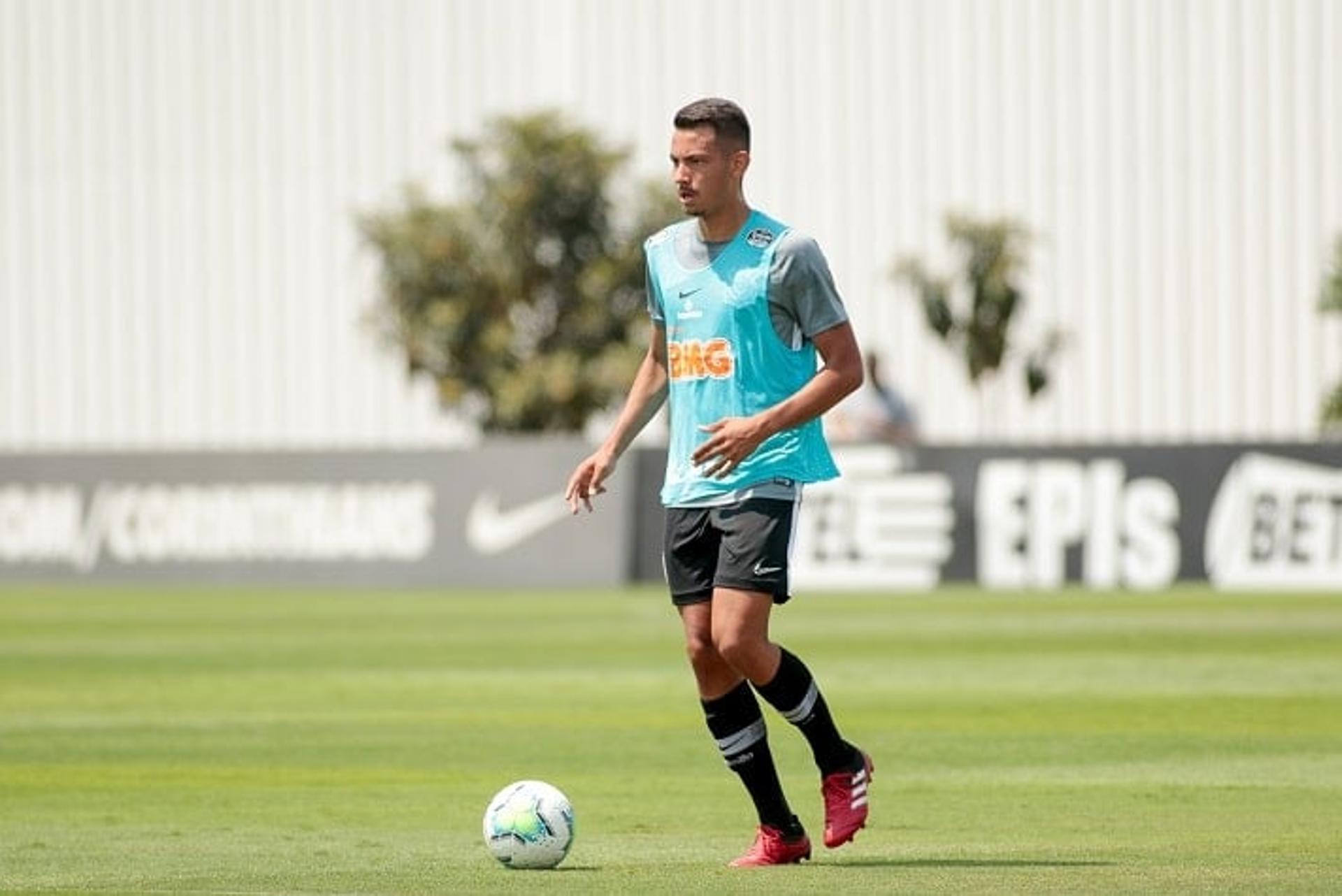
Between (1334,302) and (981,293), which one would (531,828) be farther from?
(1334,302)

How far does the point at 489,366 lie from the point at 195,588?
15825 millimetres

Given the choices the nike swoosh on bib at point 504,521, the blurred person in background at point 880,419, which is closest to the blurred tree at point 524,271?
the nike swoosh on bib at point 504,521

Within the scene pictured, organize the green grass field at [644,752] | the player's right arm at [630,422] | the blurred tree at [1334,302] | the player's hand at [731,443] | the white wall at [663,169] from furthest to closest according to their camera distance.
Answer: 1. the white wall at [663,169]
2. the blurred tree at [1334,302]
3. the player's right arm at [630,422]
4. the green grass field at [644,752]
5. the player's hand at [731,443]

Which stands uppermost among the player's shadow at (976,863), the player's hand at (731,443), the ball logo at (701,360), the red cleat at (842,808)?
the ball logo at (701,360)

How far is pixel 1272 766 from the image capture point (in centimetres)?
1277

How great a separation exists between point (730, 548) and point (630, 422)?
77cm

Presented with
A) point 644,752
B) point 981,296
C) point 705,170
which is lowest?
point 644,752

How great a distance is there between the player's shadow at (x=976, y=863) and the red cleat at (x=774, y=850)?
0.43 ft

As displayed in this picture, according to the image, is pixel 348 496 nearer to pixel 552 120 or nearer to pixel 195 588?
pixel 195 588

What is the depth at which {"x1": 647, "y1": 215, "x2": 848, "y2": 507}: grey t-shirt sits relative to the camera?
946 centimetres

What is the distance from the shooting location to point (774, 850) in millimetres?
9539

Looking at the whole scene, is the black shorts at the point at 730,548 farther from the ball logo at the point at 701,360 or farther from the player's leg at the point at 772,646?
the ball logo at the point at 701,360

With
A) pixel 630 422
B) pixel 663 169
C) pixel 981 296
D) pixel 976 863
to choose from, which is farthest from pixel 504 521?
pixel 976 863

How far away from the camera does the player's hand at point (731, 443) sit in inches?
363
